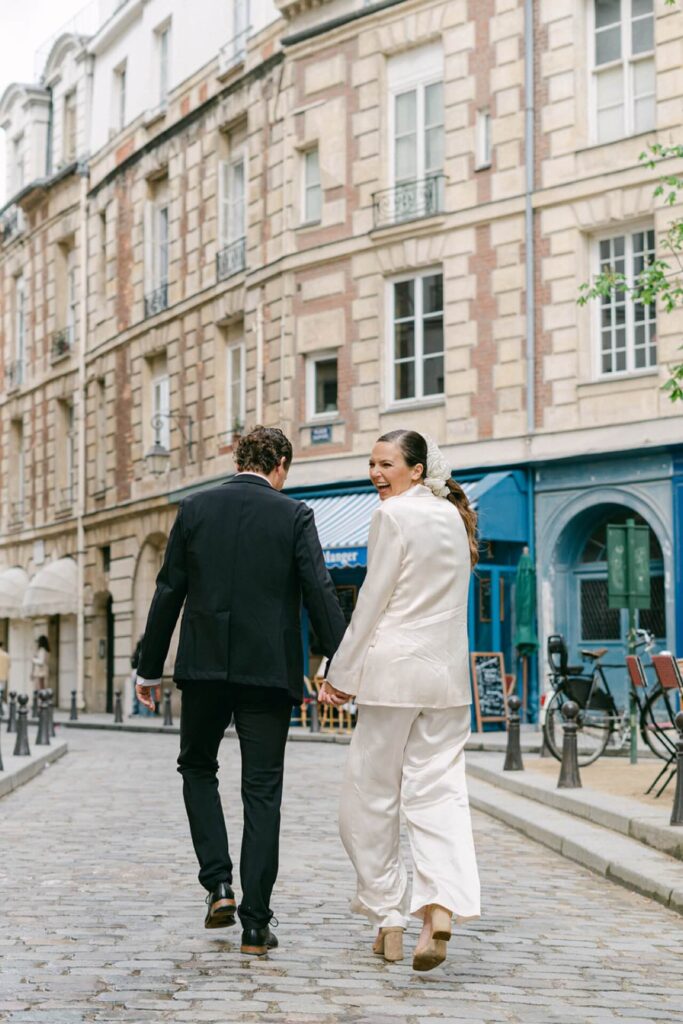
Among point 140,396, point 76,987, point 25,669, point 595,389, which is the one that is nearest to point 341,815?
point 76,987

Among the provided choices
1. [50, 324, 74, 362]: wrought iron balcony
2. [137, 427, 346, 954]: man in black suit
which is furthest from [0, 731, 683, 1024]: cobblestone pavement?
[50, 324, 74, 362]: wrought iron balcony

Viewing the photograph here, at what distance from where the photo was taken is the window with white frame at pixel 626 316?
66.8 feet

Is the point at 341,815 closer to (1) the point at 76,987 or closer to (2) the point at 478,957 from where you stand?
A: (2) the point at 478,957

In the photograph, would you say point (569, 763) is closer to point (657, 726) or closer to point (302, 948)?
point (657, 726)

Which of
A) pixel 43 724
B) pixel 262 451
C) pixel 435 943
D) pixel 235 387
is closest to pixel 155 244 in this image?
pixel 235 387

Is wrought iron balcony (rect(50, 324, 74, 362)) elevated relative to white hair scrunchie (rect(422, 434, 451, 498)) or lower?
elevated

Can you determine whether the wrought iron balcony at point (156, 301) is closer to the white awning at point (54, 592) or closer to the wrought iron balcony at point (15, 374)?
the white awning at point (54, 592)

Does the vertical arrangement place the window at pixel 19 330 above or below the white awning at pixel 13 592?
above

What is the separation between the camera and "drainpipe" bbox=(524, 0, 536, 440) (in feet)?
70.8

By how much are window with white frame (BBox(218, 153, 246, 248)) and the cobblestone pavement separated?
64.9 ft

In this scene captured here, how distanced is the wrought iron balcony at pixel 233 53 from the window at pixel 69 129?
9302 millimetres

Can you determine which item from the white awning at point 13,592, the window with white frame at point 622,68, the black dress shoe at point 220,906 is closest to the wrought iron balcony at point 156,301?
the white awning at point 13,592

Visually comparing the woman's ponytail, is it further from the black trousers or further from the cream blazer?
the black trousers

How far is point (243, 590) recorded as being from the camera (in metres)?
5.95
